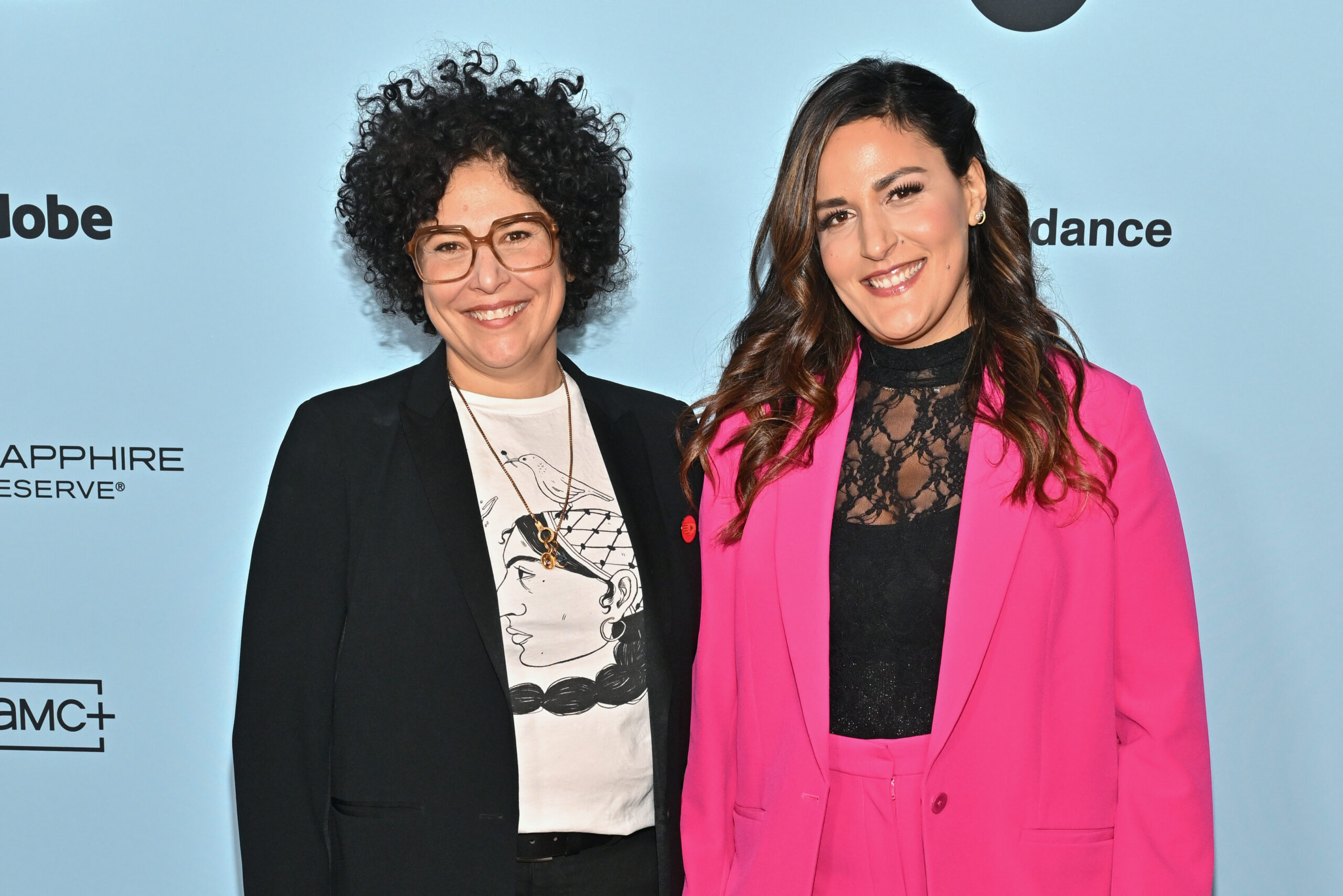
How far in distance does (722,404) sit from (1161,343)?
1.07 m

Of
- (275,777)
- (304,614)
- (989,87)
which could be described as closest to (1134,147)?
(989,87)

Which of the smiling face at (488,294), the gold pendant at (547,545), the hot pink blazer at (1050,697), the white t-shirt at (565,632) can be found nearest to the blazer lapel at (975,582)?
the hot pink blazer at (1050,697)

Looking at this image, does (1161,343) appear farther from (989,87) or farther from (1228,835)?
(1228,835)

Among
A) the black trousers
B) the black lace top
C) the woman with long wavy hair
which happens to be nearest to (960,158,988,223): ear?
the woman with long wavy hair

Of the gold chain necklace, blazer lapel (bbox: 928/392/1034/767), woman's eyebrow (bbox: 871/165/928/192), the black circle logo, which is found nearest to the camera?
blazer lapel (bbox: 928/392/1034/767)

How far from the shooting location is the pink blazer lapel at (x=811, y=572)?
165 cm

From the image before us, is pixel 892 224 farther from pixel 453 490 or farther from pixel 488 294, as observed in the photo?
pixel 453 490

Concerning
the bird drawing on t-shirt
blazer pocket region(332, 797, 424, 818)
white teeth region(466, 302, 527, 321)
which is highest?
white teeth region(466, 302, 527, 321)

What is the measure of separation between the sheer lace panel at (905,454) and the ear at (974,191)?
27 centimetres

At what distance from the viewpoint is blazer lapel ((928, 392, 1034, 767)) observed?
157 centimetres

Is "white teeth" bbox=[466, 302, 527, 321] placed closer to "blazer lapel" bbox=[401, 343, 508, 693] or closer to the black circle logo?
"blazer lapel" bbox=[401, 343, 508, 693]

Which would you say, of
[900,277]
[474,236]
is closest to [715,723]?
[900,277]

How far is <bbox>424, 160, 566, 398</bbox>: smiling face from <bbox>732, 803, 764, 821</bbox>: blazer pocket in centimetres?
83

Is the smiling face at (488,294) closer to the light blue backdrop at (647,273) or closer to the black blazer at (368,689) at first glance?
the black blazer at (368,689)
